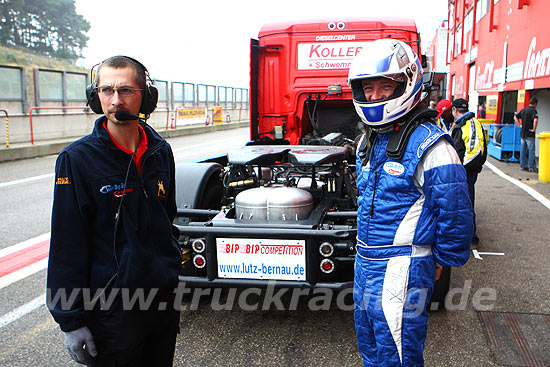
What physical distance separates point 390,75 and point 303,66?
440 cm

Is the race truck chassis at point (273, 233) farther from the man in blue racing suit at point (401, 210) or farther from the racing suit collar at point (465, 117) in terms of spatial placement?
the racing suit collar at point (465, 117)

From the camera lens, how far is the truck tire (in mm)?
3771

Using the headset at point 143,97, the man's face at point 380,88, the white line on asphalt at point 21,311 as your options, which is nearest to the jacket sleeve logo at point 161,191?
the headset at point 143,97

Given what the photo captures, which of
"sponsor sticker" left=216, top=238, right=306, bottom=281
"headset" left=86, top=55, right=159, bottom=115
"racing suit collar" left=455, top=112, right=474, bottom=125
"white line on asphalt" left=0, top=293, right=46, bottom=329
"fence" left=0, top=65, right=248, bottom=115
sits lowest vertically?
"white line on asphalt" left=0, top=293, right=46, bottom=329

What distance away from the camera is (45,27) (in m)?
56.1

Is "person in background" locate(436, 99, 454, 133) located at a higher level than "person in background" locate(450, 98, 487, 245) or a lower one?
higher

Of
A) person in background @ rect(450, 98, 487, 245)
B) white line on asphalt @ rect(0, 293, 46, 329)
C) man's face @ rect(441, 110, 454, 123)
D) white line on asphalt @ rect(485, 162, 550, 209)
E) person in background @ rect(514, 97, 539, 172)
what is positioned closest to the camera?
white line on asphalt @ rect(0, 293, 46, 329)

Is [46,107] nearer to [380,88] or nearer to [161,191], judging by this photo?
[161,191]

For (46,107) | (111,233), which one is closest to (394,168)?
(111,233)

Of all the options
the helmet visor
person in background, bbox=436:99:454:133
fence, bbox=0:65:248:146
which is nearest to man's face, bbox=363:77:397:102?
the helmet visor

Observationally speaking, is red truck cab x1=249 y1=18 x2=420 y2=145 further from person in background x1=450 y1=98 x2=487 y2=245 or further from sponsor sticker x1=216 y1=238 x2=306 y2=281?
sponsor sticker x1=216 y1=238 x2=306 y2=281

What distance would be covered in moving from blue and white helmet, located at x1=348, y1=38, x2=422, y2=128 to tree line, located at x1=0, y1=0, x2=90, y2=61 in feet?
189

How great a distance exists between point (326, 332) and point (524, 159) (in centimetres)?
1082

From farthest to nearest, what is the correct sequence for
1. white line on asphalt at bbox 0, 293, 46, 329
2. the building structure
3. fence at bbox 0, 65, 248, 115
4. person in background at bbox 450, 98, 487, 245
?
fence at bbox 0, 65, 248, 115 < the building structure < person in background at bbox 450, 98, 487, 245 < white line on asphalt at bbox 0, 293, 46, 329
